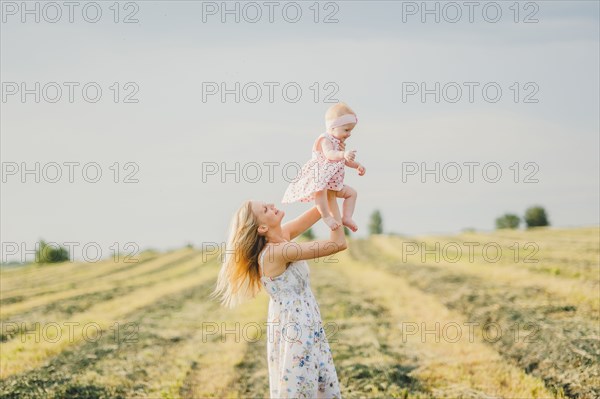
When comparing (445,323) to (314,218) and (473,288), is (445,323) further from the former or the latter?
(314,218)

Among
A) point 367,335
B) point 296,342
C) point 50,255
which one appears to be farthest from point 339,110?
point 50,255

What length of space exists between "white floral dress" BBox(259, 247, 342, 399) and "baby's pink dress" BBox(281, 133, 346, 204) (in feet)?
1.94

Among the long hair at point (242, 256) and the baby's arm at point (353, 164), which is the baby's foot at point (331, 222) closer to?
the baby's arm at point (353, 164)

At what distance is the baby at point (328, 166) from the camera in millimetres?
5656

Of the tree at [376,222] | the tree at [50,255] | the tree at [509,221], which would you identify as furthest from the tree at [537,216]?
the tree at [50,255]

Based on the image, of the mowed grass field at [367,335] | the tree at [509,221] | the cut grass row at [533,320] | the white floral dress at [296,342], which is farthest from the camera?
the tree at [509,221]

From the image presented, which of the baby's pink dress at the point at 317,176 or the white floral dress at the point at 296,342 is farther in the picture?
the white floral dress at the point at 296,342

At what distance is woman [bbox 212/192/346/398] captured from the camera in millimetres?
5781

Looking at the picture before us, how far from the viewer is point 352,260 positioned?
33281 millimetres

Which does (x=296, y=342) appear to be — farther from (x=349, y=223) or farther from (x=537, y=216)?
(x=537, y=216)

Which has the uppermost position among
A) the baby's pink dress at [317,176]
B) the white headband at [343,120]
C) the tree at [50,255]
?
the white headband at [343,120]

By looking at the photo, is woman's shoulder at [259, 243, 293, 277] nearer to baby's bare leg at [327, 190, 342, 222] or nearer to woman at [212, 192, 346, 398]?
woman at [212, 192, 346, 398]

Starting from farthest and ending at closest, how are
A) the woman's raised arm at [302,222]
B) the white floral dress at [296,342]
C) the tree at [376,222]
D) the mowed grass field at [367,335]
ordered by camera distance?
1. the tree at [376,222]
2. the mowed grass field at [367,335]
3. the woman's raised arm at [302,222]
4. the white floral dress at [296,342]

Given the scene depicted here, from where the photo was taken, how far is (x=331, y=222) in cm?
571
